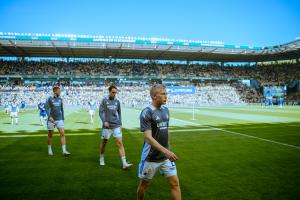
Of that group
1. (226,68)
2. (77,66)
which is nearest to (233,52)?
(226,68)

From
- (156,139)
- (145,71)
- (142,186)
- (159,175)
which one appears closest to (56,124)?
(159,175)

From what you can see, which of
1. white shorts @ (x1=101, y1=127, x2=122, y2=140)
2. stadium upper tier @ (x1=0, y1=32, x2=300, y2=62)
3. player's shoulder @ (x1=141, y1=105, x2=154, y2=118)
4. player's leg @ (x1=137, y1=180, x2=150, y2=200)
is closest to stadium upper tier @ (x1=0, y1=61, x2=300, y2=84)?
stadium upper tier @ (x1=0, y1=32, x2=300, y2=62)

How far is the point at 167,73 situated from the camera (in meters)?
67.2

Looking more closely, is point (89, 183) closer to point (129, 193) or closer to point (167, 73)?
point (129, 193)

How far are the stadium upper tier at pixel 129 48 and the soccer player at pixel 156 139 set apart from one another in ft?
159

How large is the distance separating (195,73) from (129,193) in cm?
6607

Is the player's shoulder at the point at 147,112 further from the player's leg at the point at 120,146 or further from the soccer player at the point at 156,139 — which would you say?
the player's leg at the point at 120,146

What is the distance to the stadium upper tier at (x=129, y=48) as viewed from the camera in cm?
4950

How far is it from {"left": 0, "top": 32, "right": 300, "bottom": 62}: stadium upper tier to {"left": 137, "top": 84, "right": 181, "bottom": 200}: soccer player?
4852 cm

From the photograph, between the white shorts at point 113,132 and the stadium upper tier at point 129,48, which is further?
the stadium upper tier at point 129,48

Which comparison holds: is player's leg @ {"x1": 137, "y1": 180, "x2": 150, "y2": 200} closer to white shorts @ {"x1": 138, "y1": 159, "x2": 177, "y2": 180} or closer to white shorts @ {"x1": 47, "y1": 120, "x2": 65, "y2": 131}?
white shorts @ {"x1": 138, "y1": 159, "x2": 177, "y2": 180}

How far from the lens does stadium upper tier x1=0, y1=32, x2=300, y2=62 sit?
49500 mm

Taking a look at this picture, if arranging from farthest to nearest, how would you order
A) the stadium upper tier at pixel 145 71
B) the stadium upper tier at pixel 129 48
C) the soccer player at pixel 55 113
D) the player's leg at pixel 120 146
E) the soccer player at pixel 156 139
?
the stadium upper tier at pixel 145 71 → the stadium upper tier at pixel 129 48 → the soccer player at pixel 55 113 → the player's leg at pixel 120 146 → the soccer player at pixel 156 139

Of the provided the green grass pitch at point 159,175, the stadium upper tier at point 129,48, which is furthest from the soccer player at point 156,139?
the stadium upper tier at point 129,48
